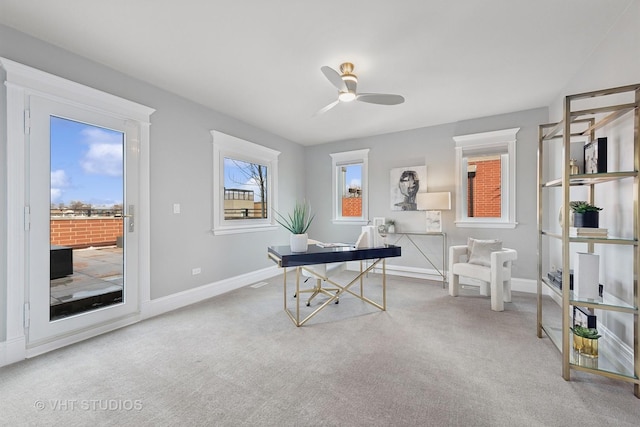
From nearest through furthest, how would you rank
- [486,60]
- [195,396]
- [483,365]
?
[195,396], [483,365], [486,60]

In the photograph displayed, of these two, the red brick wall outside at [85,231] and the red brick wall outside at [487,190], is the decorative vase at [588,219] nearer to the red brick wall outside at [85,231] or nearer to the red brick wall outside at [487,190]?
the red brick wall outside at [487,190]

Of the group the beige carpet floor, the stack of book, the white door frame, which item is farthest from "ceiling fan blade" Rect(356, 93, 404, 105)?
the white door frame

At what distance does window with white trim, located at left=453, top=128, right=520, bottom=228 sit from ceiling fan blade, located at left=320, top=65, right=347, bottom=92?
2.72 metres

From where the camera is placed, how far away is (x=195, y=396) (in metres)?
1.70

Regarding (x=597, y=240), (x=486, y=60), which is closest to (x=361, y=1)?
(x=486, y=60)

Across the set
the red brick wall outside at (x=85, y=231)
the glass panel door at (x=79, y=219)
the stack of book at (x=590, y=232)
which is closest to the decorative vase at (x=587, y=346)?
the stack of book at (x=590, y=232)

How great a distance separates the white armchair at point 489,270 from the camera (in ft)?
10.4

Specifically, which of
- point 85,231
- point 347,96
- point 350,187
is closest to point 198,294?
point 85,231

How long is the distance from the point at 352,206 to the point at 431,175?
5.31 feet

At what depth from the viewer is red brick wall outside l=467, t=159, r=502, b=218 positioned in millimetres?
4344

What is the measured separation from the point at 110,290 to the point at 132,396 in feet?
4.70

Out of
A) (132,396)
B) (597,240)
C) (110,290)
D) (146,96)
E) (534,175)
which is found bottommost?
(132,396)

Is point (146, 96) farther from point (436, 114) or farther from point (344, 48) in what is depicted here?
point (436, 114)

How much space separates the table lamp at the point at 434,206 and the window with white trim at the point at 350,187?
3.76ft
